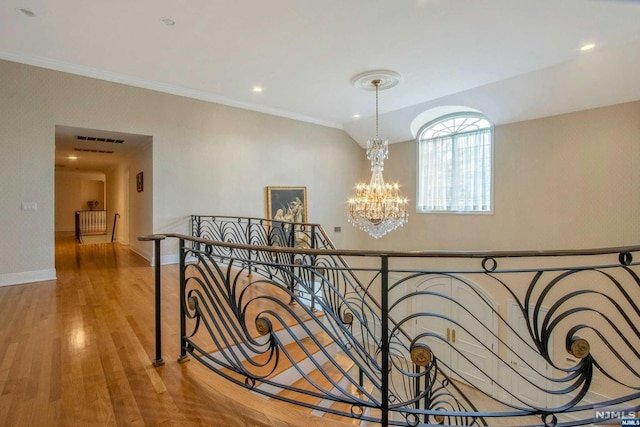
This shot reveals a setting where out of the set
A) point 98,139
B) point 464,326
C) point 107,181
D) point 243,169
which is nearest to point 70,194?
point 107,181

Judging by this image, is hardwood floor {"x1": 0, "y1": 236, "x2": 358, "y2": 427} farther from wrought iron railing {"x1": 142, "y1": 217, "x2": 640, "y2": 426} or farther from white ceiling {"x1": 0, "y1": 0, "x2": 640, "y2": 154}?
white ceiling {"x1": 0, "y1": 0, "x2": 640, "y2": 154}

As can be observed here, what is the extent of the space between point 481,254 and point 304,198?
607 centimetres

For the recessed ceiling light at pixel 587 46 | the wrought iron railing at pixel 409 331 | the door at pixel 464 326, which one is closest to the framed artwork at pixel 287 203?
the wrought iron railing at pixel 409 331

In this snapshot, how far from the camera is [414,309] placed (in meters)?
7.30

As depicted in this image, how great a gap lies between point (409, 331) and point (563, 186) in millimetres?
4430

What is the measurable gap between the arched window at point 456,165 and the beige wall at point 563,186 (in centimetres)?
24

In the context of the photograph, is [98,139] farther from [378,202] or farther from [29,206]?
[378,202]

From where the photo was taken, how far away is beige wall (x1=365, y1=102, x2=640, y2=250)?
482 cm

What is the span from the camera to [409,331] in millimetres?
7316

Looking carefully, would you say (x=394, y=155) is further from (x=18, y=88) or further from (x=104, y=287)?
(x=18, y=88)

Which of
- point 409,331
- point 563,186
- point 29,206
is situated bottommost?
point 409,331

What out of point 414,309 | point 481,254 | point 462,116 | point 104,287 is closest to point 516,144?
point 462,116

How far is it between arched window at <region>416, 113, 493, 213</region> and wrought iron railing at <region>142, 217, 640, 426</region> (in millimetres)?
1405

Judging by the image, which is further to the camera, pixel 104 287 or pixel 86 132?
pixel 86 132
